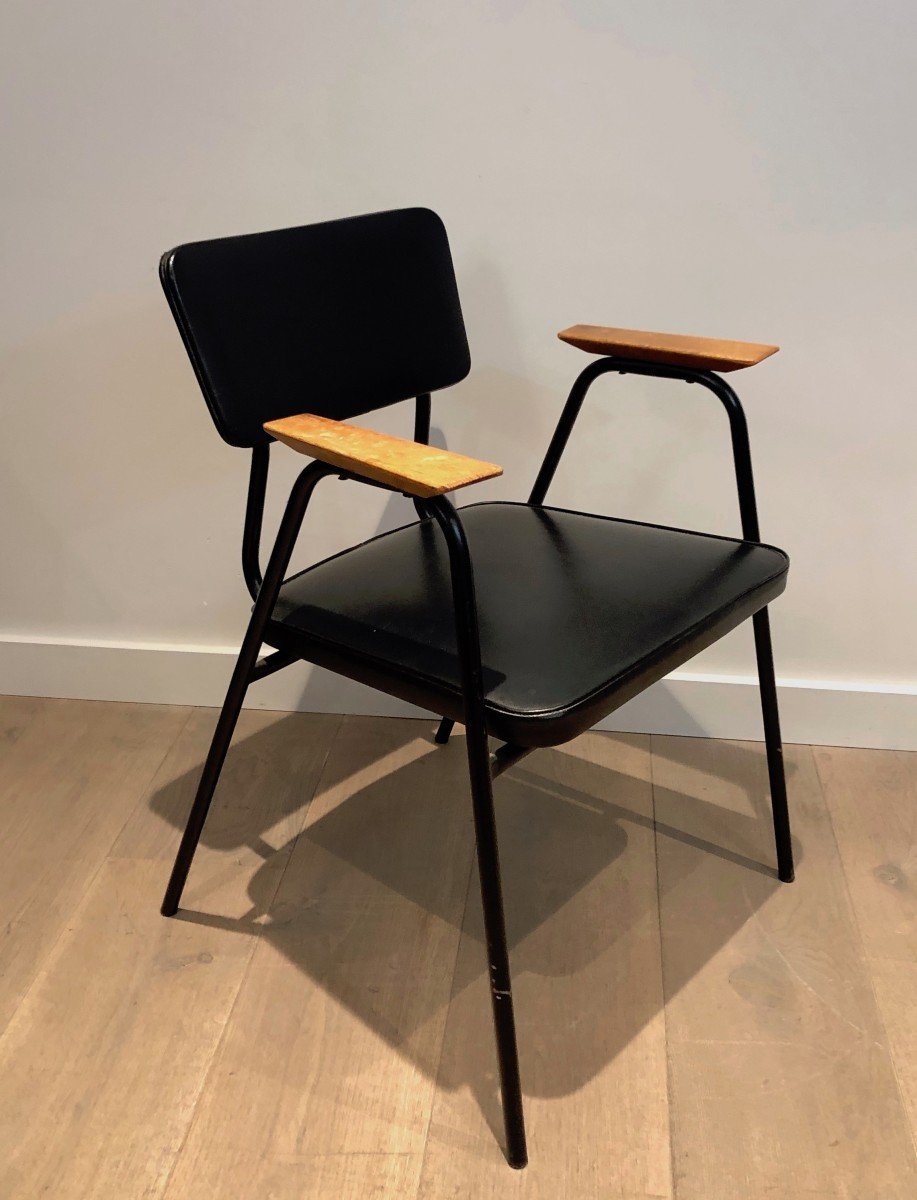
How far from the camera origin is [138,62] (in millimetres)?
1511

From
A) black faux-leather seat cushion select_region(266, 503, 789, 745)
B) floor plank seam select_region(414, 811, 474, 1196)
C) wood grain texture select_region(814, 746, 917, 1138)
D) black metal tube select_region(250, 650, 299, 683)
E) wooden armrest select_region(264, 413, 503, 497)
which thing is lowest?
wood grain texture select_region(814, 746, 917, 1138)

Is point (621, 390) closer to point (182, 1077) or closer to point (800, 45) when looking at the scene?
point (800, 45)

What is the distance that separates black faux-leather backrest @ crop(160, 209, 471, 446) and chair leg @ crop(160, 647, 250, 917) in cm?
29

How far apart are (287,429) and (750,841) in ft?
2.95

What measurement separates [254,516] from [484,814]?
0.46m

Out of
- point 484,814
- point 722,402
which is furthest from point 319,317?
point 484,814

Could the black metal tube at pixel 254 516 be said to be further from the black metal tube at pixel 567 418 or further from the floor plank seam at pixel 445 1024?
the floor plank seam at pixel 445 1024

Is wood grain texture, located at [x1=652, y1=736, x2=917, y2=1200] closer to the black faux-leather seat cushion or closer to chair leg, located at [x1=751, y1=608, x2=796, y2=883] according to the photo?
chair leg, located at [x1=751, y1=608, x2=796, y2=883]

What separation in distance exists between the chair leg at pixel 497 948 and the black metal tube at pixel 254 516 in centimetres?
36

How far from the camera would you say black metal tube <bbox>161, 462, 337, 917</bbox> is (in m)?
1.13

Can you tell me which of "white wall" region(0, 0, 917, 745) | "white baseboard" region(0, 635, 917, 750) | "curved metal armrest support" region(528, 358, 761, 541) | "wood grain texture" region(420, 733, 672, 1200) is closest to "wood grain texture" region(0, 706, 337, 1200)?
"white baseboard" region(0, 635, 917, 750)

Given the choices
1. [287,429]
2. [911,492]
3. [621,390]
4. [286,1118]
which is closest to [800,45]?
[621,390]

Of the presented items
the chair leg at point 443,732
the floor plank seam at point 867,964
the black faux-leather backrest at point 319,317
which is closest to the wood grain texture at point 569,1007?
the chair leg at point 443,732

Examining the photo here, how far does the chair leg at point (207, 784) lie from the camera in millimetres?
1292
